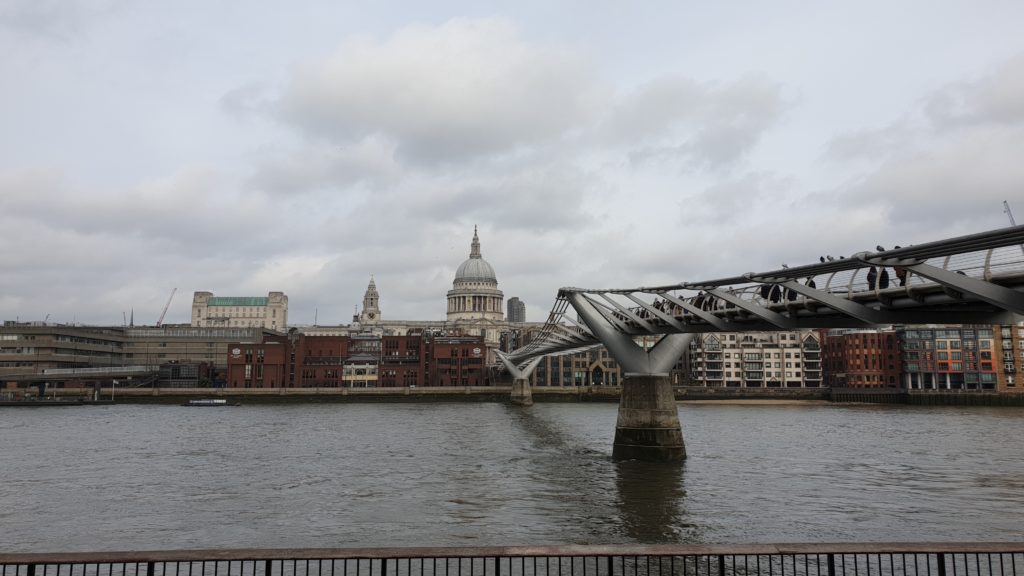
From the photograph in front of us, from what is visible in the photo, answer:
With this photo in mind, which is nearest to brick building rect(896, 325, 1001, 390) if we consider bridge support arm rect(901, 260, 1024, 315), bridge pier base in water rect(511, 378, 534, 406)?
bridge pier base in water rect(511, 378, 534, 406)

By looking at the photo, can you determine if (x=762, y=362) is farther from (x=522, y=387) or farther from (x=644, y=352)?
(x=644, y=352)

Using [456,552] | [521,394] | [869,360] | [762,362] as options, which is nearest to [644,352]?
[456,552]

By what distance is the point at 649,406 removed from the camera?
42.9 metres

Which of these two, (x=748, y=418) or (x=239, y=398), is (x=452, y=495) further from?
(x=239, y=398)

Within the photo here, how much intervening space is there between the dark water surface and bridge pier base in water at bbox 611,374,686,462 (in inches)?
48.2

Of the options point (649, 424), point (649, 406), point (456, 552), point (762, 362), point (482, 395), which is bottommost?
point (482, 395)

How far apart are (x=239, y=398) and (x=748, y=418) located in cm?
8764

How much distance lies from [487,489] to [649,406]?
13.6 metres

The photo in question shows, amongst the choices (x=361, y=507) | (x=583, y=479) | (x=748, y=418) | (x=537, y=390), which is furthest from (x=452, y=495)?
(x=537, y=390)

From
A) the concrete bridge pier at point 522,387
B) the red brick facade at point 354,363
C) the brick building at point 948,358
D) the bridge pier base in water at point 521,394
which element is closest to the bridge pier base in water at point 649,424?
the concrete bridge pier at point 522,387

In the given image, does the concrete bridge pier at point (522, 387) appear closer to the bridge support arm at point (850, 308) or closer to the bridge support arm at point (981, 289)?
the bridge support arm at point (850, 308)

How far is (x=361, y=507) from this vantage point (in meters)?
28.6

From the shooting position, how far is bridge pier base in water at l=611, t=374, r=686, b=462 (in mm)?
42219

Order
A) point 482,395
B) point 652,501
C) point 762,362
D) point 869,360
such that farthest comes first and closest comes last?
point 762,362 → point 482,395 → point 869,360 → point 652,501
